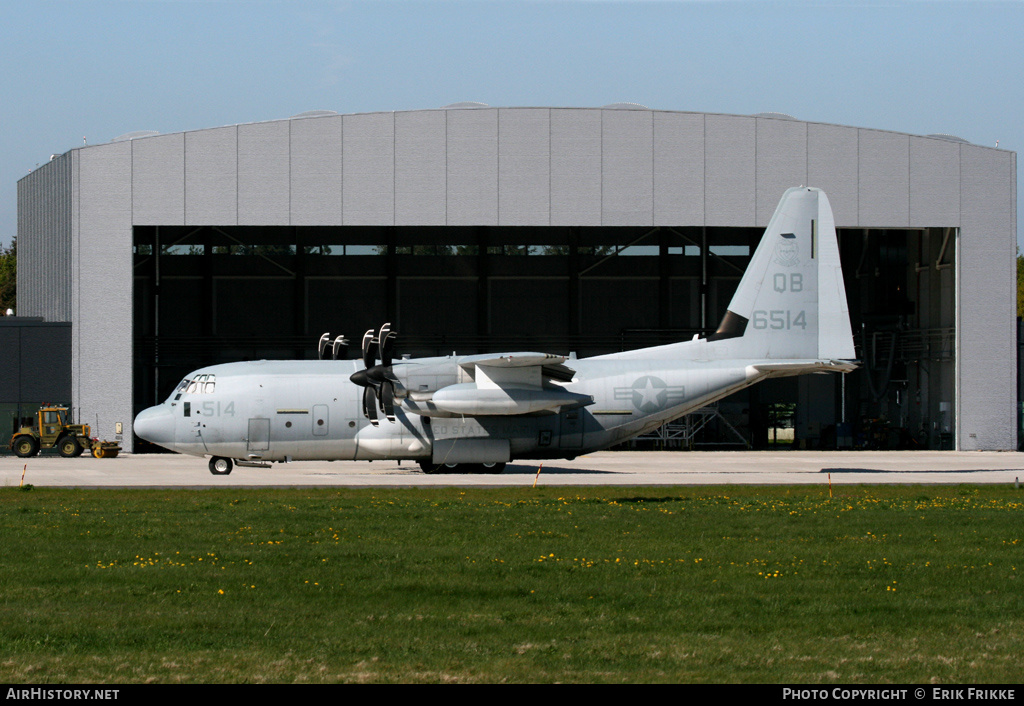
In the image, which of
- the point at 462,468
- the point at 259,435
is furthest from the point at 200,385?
the point at 462,468

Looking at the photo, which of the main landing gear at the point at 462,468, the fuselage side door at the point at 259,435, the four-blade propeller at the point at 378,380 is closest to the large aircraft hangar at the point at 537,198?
the main landing gear at the point at 462,468

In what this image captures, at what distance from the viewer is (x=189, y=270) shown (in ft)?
192

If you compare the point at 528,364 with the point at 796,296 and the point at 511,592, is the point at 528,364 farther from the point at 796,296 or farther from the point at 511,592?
the point at 511,592

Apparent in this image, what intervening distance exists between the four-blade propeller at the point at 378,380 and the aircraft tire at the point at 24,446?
19.1m

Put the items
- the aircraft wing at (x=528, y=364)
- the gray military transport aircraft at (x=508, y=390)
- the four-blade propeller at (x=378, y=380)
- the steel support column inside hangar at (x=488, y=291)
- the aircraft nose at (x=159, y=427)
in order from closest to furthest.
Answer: the aircraft wing at (x=528, y=364), the four-blade propeller at (x=378, y=380), the gray military transport aircraft at (x=508, y=390), the aircraft nose at (x=159, y=427), the steel support column inside hangar at (x=488, y=291)

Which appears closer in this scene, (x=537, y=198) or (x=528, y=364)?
(x=528, y=364)

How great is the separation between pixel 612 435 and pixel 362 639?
24.0m

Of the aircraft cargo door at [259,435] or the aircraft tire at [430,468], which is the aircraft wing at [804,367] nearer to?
the aircraft tire at [430,468]

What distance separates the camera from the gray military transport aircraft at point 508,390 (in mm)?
32906

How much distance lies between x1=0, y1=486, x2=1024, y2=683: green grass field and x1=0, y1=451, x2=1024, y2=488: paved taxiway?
760 centimetres

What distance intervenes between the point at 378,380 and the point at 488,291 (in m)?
26.9

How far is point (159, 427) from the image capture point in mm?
33562

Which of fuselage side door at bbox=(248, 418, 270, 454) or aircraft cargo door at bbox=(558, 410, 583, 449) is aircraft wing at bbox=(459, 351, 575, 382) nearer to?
aircraft cargo door at bbox=(558, 410, 583, 449)

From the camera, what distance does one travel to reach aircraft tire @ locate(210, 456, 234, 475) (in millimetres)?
34094
